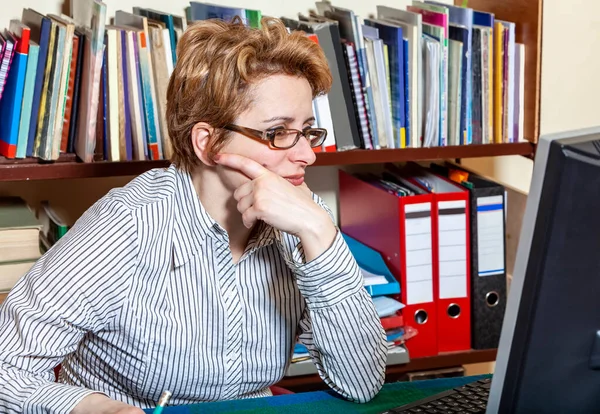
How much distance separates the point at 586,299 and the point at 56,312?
2.49 ft

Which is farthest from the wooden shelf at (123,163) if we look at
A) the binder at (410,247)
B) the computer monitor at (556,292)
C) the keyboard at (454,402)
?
the computer monitor at (556,292)

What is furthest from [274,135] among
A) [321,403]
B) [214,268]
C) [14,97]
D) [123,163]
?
[14,97]

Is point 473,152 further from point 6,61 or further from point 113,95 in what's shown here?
point 6,61

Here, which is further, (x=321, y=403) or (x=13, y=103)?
(x=13, y=103)

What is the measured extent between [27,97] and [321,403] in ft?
2.96

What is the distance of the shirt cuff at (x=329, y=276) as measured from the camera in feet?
4.05

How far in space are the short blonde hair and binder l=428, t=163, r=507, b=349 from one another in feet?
2.40

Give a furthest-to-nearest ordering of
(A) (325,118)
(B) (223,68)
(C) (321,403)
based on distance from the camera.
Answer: (A) (325,118) → (B) (223,68) → (C) (321,403)

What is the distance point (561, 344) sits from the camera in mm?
772

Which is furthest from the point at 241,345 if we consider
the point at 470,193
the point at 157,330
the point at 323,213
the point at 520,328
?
the point at 470,193

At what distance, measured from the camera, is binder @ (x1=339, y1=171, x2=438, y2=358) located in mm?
1941

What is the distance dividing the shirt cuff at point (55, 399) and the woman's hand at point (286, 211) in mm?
344

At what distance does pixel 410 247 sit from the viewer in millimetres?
1958

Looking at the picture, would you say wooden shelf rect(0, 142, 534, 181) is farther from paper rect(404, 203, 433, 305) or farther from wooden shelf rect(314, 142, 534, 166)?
paper rect(404, 203, 433, 305)
